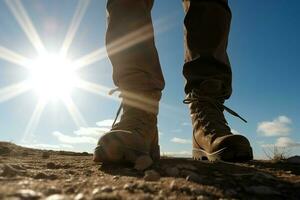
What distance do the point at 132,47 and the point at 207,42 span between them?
711 millimetres

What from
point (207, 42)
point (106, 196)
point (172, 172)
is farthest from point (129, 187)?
point (207, 42)

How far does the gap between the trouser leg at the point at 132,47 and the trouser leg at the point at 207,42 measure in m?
0.44

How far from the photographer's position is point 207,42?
10.7ft

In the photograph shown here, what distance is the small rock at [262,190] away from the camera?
167 cm

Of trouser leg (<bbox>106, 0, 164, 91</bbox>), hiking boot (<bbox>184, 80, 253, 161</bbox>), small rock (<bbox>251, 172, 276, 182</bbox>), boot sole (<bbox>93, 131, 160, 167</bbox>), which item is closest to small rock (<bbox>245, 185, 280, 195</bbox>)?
small rock (<bbox>251, 172, 276, 182</bbox>)

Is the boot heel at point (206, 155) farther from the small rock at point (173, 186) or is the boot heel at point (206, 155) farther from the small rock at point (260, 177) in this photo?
the small rock at point (173, 186)

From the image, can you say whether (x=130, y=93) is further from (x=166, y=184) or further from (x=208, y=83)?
(x=166, y=184)

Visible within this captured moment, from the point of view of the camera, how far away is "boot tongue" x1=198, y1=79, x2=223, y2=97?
318cm

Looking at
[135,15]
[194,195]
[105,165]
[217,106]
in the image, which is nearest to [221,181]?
[194,195]

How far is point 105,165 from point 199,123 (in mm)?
1048

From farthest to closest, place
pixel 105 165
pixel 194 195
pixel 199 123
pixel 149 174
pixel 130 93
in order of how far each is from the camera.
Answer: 1. pixel 199 123
2. pixel 130 93
3. pixel 105 165
4. pixel 149 174
5. pixel 194 195

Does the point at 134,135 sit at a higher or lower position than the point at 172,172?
higher

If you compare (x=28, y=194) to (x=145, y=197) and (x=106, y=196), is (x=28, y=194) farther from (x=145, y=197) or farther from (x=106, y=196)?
(x=145, y=197)

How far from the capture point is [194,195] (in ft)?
4.90
